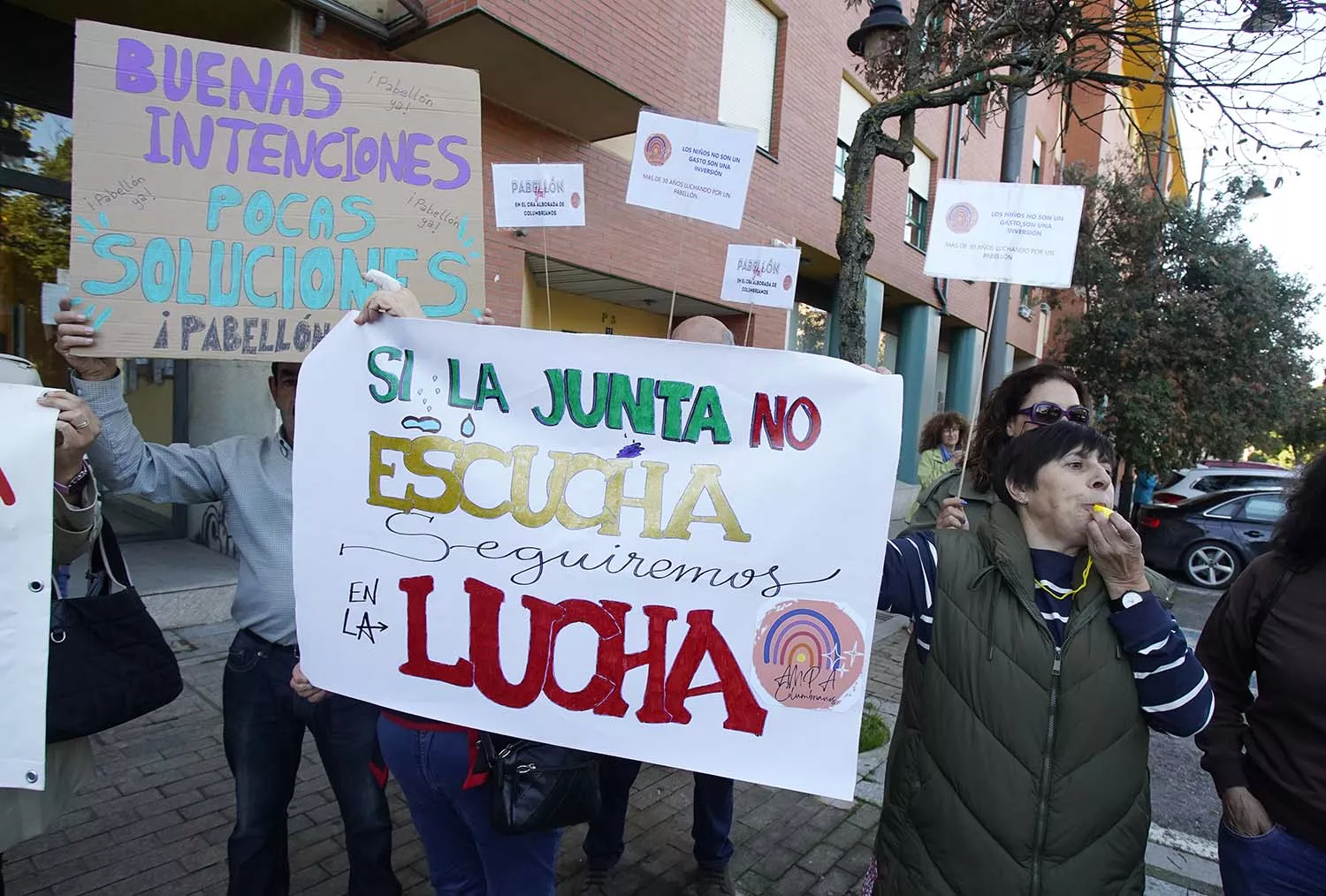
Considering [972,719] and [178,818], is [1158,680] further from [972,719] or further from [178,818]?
[178,818]

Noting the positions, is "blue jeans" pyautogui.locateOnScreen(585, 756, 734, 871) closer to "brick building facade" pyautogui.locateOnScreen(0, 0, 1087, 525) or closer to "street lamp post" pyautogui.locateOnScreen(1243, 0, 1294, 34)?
"brick building facade" pyautogui.locateOnScreen(0, 0, 1087, 525)

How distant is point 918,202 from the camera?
14047mm

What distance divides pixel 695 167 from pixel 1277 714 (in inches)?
99.8

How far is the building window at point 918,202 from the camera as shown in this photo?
13617 millimetres

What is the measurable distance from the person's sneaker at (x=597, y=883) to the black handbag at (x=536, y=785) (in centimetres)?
119

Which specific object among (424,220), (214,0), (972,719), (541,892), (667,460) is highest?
(214,0)

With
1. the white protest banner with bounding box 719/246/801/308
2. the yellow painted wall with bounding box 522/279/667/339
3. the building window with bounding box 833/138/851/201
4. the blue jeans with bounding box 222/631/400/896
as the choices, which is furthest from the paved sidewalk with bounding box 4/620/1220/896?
the building window with bounding box 833/138/851/201

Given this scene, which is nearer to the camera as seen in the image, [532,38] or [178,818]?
[178,818]

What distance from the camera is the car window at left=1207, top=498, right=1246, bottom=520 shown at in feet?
31.6

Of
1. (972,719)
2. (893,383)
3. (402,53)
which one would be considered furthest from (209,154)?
(402,53)

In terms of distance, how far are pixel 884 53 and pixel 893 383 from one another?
4.47m

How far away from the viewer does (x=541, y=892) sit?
184 cm

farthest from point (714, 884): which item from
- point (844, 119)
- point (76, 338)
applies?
point (844, 119)

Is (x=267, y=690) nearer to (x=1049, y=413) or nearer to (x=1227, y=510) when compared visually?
(x=1049, y=413)
